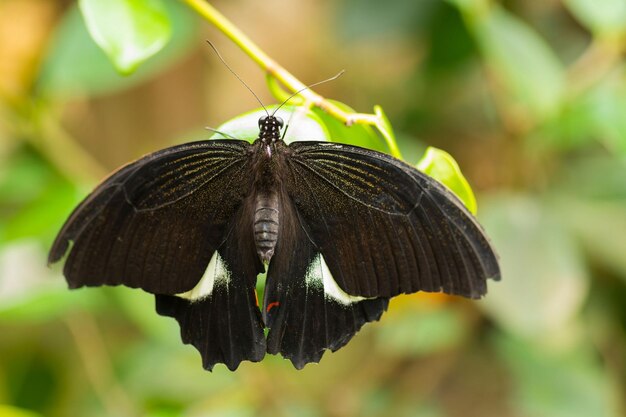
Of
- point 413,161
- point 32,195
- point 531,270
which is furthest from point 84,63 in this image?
point 531,270

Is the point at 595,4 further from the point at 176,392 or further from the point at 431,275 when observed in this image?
the point at 176,392

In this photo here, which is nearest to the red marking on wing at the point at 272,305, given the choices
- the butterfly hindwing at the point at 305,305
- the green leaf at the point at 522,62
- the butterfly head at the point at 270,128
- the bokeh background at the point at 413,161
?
the butterfly hindwing at the point at 305,305

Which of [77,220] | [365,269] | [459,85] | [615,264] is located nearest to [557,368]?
[615,264]

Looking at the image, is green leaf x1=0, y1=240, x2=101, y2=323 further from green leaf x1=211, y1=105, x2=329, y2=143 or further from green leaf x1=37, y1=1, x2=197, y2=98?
green leaf x1=211, y1=105, x2=329, y2=143

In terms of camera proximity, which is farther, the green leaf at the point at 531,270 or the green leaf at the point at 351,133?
the green leaf at the point at 531,270

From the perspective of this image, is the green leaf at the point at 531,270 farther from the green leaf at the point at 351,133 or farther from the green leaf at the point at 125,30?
the green leaf at the point at 125,30

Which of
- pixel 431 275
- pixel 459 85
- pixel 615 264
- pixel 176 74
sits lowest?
pixel 431 275

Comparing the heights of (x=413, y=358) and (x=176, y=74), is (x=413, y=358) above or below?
below
